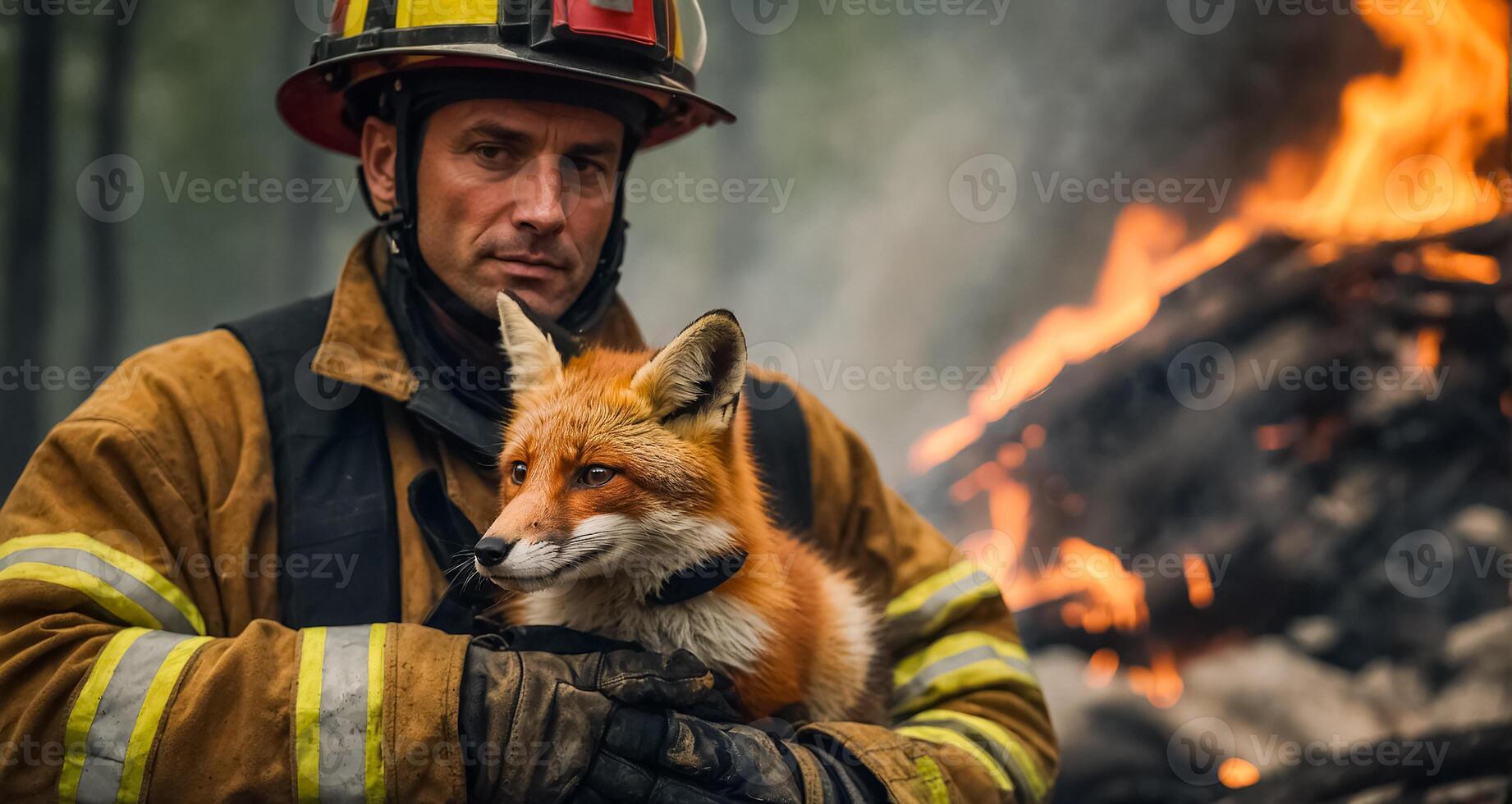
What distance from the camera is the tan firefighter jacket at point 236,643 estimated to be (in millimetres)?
2328

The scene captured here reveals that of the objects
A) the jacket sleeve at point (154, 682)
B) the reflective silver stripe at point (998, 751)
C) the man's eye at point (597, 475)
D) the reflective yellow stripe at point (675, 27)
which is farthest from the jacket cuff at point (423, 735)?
→ the reflective yellow stripe at point (675, 27)

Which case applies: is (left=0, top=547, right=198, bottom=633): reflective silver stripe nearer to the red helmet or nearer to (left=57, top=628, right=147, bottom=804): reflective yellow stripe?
(left=57, top=628, right=147, bottom=804): reflective yellow stripe

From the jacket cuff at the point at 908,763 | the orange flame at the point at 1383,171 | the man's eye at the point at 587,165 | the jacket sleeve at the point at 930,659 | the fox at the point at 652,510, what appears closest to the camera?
the fox at the point at 652,510

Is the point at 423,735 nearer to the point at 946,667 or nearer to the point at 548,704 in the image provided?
the point at 548,704

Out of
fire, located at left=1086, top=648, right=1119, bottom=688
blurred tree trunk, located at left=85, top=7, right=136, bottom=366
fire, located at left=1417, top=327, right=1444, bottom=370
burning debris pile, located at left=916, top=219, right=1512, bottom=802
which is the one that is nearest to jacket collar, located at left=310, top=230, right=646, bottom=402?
blurred tree trunk, located at left=85, top=7, right=136, bottom=366

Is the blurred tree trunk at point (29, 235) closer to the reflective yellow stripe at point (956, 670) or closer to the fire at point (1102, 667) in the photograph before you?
the reflective yellow stripe at point (956, 670)

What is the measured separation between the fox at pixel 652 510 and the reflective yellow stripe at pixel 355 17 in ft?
3.43

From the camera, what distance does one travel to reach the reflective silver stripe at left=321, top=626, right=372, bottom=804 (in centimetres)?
233

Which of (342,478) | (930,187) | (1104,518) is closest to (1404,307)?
(1104,518)

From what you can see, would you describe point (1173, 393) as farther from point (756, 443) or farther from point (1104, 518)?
point (756, 443)

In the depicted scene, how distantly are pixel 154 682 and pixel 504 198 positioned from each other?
146 centimetres

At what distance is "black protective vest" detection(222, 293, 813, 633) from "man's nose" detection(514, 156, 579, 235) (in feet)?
1.92

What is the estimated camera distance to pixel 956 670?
3.28 meters

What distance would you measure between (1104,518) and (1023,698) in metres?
2.01
